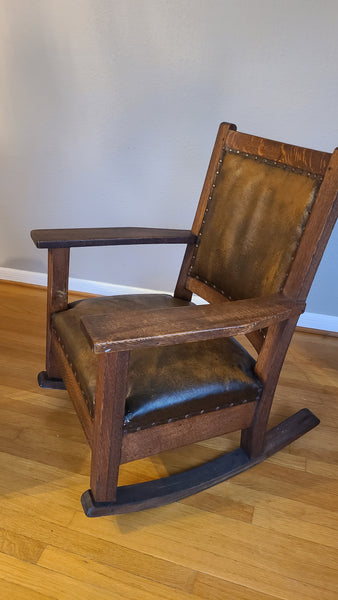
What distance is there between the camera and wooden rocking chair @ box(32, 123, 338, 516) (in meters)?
0.95

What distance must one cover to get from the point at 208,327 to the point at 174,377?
22cm

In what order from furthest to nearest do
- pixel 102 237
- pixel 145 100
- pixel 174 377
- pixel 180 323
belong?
pixel 145 100, pixel 102 237, pixel 174 377, pixel 180 323

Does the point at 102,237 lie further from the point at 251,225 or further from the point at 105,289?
the point at 105,289

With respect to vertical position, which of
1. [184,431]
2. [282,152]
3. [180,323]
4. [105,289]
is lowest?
[105,289]

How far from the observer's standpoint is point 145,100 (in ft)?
6.14

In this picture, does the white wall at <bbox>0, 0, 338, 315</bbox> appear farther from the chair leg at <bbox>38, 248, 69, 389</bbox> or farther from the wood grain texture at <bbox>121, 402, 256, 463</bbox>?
the wood grain texture at <bbox>121, 402, 256, 463</bbox>

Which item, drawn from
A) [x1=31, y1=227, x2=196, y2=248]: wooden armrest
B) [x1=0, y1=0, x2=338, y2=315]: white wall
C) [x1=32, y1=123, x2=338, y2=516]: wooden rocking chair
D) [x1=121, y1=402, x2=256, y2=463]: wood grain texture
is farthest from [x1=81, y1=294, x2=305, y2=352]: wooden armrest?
[x1=0, y1=0, x2=338, y2=315]: white wall

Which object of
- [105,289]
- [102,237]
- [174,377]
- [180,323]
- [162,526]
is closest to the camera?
[180,323]

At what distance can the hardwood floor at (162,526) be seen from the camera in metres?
1.05

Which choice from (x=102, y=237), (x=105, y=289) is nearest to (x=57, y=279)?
(x=102, y=237)

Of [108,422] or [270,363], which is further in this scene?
[270,363]

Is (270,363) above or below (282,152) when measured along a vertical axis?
below

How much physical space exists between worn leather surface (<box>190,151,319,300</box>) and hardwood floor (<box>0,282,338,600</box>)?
580 mm

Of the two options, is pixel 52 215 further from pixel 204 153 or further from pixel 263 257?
pixel 263 257
